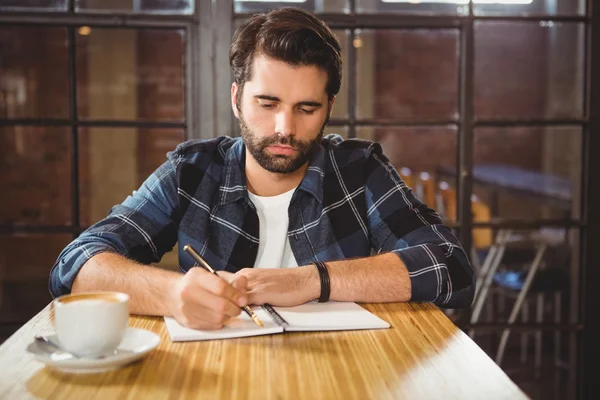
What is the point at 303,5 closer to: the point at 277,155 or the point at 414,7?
the point at 414,7

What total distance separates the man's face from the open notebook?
0.52 m

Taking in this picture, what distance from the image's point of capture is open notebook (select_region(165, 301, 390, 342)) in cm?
127

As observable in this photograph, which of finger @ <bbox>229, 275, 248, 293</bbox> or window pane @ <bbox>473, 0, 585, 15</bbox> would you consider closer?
finger @ <bbox>229, 275, 248, 293</bbox>

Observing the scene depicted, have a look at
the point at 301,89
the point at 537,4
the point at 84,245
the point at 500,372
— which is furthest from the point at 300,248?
the point at 537,4

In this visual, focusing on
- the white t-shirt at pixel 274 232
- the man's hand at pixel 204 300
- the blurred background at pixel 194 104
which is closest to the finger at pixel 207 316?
the man's hand at pixel 204 300

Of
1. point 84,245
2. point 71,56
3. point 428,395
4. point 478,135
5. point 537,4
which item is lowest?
point 428,395

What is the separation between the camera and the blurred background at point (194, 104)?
2660 mm

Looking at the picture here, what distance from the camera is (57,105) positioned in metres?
2.71

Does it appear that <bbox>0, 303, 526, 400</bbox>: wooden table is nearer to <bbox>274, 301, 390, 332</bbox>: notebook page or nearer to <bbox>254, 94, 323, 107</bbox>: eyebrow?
<bbox>274, 301, 390, 332</bbox>: notebook page

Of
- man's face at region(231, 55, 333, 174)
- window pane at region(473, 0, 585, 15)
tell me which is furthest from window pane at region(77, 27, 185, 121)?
window pane at region(473, 0, 585, 15)

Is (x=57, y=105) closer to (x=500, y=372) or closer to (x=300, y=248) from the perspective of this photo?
(x=300, y=248)

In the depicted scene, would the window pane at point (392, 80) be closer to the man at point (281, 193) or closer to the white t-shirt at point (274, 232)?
the man at point (281, 193)

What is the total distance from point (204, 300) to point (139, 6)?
167 centimetres

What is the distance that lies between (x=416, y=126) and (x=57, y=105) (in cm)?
133
